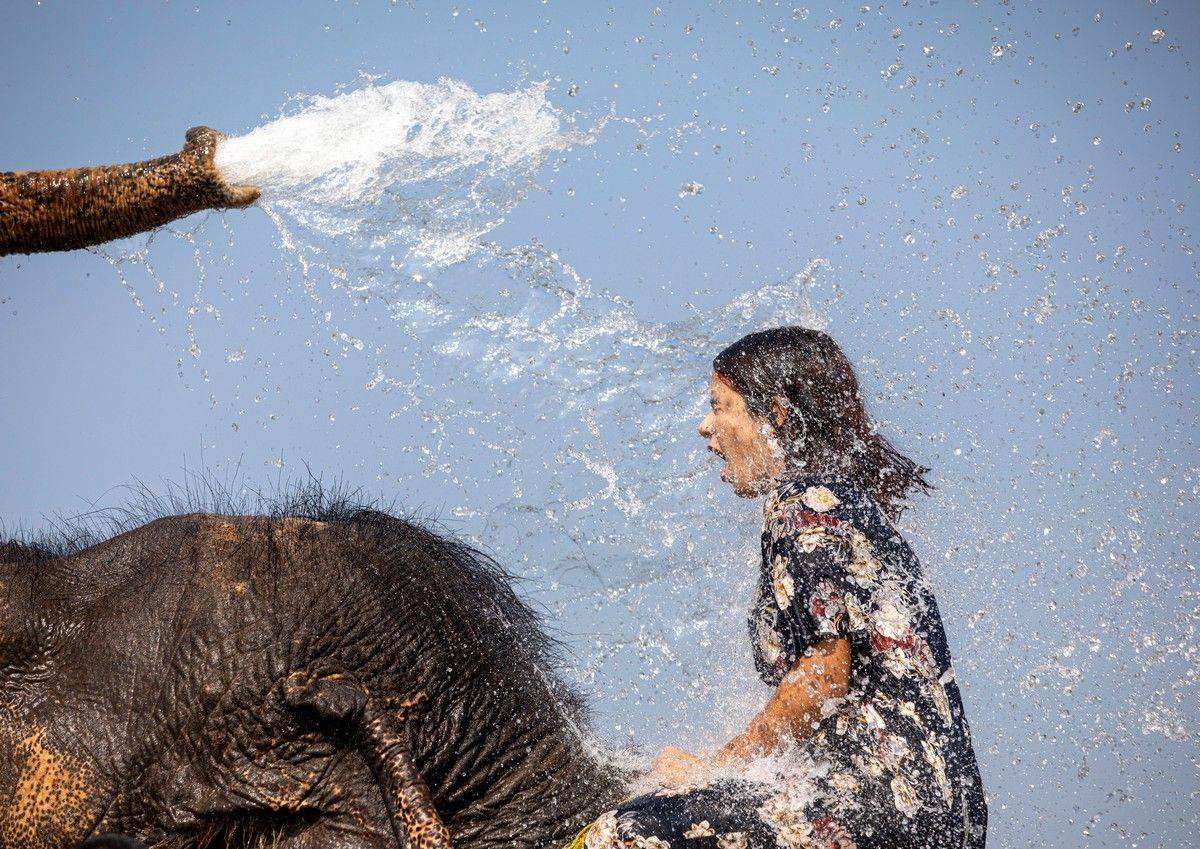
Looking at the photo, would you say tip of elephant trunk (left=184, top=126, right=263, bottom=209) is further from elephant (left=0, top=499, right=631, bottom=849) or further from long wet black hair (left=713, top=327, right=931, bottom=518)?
long wet black hair (left=713, top=327, right=931, bottom=518)

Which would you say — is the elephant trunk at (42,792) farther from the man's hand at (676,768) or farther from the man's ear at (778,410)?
the man's ear at (778,410)

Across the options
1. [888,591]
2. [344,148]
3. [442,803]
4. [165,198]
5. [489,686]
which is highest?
[344,148]

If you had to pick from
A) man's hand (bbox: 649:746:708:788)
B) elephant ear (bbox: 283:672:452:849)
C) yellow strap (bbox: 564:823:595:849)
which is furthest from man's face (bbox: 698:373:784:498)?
elephant ear (bbox: 283:672:452:849)

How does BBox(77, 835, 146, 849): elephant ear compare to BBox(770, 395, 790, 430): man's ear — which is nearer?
BBox(77, 835, 146, 849): elephant ear

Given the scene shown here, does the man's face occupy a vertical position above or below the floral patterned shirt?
above

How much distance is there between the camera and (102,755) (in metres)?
3.54

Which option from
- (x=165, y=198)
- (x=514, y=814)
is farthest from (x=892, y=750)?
(x=165, y=198)

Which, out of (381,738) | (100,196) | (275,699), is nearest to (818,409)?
(381,738)

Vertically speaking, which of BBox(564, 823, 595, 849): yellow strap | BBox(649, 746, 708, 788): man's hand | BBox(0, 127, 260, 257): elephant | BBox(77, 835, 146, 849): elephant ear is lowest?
BBox(77, 835, 146, 849): elephant ear

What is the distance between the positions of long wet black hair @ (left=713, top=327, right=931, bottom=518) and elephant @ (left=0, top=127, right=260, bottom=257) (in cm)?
223

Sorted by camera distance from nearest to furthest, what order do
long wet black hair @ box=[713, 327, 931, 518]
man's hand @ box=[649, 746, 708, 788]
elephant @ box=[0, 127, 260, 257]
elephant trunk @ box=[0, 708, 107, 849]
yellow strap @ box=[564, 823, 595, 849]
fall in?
elephant trunk @ box=[0, 708, 107, 849]
yellow strap @ box=[564, 823, 595, 849]
man's hand @ box=[649, 746, 708, 788]
elephant @ box=[0, 127, 260, 257]
long wet black hair @ box=[713, 327, 931, 518]

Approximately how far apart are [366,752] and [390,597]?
1.85 ft

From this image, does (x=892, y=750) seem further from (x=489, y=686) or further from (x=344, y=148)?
(x=344, y=148)

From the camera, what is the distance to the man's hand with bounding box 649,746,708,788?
4117mm
